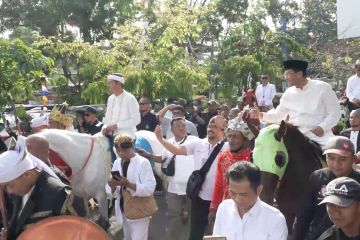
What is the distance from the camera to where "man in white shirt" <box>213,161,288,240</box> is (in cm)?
422

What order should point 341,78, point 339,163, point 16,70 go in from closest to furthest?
1. point 339,163
2. point 16,70
3. point 341,78

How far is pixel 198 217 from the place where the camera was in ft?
26.3

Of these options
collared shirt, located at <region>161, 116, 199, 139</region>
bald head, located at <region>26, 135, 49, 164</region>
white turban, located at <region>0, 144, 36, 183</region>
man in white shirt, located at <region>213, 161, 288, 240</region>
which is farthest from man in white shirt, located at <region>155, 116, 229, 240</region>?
collared shirt, located at <region>161, 116, 199, 139</region>

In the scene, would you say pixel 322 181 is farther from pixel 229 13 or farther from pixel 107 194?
pixel 229 13

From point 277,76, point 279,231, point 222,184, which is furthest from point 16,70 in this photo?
point 277,76

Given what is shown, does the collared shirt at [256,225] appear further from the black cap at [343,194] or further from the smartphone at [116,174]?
the smartphone at [116,174]

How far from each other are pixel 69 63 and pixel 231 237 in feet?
71.1

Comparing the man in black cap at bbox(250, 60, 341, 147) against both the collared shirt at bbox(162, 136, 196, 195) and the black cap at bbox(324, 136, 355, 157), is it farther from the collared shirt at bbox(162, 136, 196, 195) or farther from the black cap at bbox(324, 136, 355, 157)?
the black cap at bbox(324, 136, 355, 157)

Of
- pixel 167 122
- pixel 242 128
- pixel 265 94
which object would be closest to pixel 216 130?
pixel 242 128

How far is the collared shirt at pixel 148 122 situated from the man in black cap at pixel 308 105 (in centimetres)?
567

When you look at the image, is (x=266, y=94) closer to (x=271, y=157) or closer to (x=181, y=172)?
(x=181, y=172)

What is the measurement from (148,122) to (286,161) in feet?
23.2

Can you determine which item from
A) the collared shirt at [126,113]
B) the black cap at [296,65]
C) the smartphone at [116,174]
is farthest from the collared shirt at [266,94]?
the smartphone at [116,174]

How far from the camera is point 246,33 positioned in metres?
26.4
